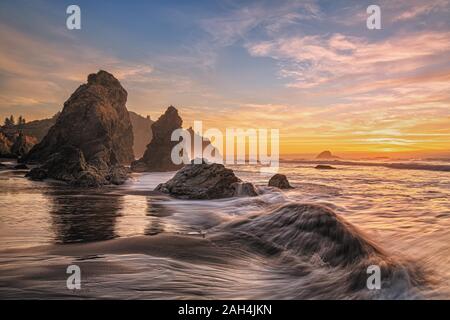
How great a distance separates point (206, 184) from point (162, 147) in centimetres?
6802

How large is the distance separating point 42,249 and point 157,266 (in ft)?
8.41

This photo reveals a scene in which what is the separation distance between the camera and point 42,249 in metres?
6.39

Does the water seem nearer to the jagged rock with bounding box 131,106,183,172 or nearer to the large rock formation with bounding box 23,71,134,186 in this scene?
the large rock formation with bounding box 23,71,134,186

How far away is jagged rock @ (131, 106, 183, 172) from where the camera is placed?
8069cm

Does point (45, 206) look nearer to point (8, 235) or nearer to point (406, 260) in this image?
point (8, 235)

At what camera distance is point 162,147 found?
85438 millimetres

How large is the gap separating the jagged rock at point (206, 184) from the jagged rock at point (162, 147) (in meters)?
58.8

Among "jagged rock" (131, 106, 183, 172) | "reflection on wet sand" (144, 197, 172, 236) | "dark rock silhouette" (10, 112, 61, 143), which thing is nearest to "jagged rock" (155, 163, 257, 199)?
"reflection on wet sand" (144, 197, 172, 236)

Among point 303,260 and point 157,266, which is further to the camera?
point 303,260

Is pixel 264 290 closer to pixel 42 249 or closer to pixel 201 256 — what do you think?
pixel 201 256

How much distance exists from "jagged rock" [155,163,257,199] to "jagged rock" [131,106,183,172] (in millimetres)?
58823

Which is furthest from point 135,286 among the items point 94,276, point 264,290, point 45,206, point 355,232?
point 45,206
